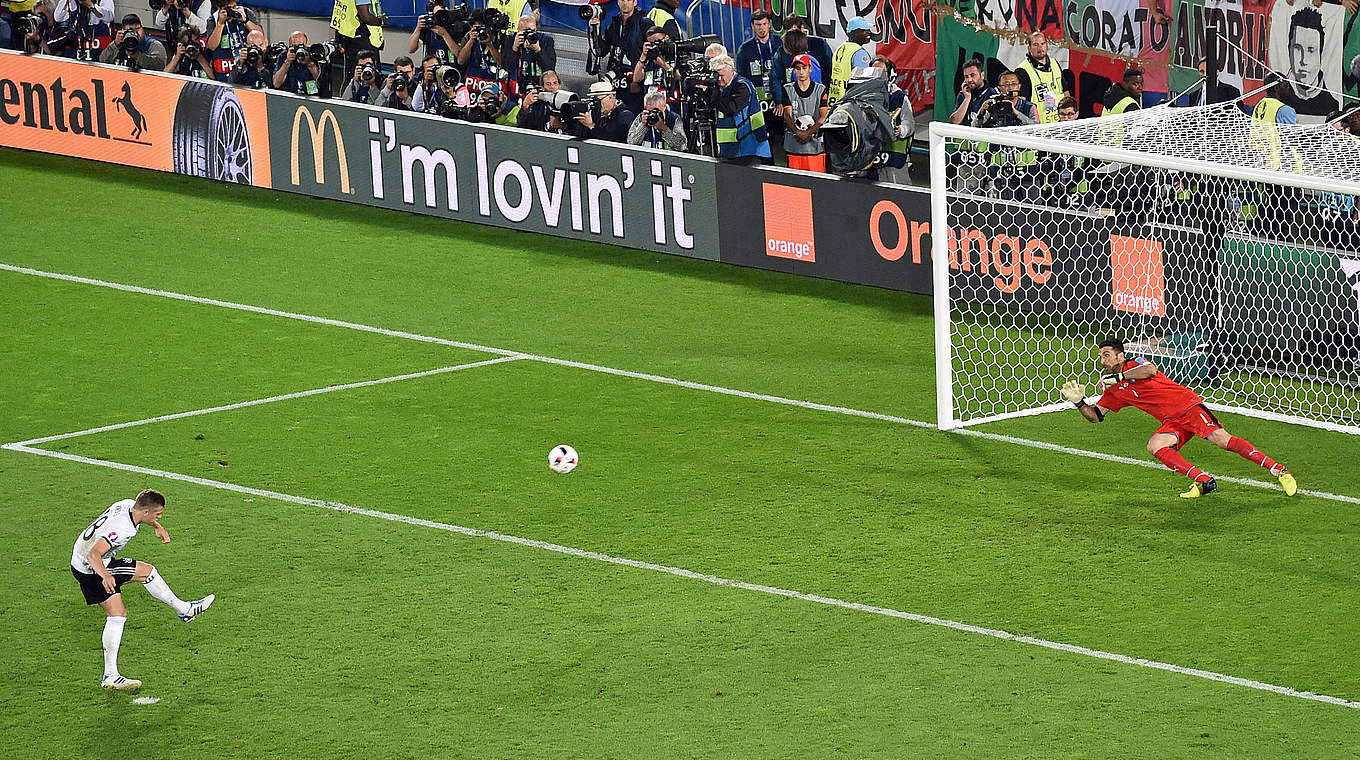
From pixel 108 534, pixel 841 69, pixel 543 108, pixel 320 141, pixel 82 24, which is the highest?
pixel 82 24

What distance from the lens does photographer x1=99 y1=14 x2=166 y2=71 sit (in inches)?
886

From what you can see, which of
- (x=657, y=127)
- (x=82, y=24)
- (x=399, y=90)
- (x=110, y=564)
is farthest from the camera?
(x=82, y=24)

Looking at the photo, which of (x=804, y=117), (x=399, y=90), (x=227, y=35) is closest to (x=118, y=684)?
(x=804, y=117)

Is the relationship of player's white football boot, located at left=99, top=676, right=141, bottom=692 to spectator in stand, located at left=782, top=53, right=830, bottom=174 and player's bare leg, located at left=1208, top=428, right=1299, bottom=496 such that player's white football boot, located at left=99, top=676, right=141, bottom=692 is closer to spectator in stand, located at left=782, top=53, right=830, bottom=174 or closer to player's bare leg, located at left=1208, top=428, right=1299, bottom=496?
player's bare leg, located at left=1208, top=428, right=1299, bottom=496

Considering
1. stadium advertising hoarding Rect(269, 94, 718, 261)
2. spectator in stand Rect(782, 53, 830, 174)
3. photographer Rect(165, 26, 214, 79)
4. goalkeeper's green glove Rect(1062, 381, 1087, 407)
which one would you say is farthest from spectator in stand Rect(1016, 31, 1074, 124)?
photographer Rect(165, 26, 214, 79)

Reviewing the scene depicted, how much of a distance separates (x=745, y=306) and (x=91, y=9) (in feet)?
37.1

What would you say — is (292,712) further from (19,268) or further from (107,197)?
(107,197)

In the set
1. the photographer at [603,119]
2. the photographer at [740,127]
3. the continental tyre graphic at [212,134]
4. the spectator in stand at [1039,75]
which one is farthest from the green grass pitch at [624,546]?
the continental tyre graphic at [212,134]

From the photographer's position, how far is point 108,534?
961cm

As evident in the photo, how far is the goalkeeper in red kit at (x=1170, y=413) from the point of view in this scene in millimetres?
12383

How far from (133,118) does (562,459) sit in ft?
38.8

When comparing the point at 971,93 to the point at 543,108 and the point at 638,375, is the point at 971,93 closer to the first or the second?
the point at 543,108

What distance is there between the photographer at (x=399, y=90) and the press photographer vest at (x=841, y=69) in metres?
4.63

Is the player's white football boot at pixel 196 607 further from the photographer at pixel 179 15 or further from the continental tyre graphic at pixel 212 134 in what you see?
the photographer at pixel 179 15
